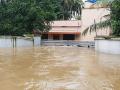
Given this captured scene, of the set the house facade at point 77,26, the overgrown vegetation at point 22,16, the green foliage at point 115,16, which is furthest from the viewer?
the house facade at point 77,26

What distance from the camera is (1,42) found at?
28562 millimetres

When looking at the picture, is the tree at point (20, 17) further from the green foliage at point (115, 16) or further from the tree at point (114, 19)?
the green foliage at point (115, 16)

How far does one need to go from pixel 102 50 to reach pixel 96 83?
1440cm

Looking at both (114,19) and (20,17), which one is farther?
(20,17)

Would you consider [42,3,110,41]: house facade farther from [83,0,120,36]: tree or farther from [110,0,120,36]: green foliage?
[110,0,120,36]: green foliage

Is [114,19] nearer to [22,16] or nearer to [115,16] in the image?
[115,16]

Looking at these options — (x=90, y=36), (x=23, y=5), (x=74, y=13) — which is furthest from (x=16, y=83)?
(x=74, y=13)

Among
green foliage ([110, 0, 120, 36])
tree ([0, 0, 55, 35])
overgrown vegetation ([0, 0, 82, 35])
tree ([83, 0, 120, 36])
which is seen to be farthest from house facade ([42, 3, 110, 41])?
green foliage ([110, 0, 120, 36])

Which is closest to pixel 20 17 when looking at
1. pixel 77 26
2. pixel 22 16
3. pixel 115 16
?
pixel 22 16

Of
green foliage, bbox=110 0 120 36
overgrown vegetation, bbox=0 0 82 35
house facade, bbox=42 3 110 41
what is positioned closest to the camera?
green foliage, bbox=110 0 120 36

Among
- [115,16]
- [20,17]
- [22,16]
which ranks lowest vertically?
[115,16]

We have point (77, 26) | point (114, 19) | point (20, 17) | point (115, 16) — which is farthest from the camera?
point (77, 26)

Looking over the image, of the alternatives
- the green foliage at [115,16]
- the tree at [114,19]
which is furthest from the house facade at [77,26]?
the green foliage at [115,16]

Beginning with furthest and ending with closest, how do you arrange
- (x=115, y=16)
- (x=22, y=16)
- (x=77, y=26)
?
1. (x=77, y=26)
2. (x=22, y=16)
3. (x=115, y=16)
